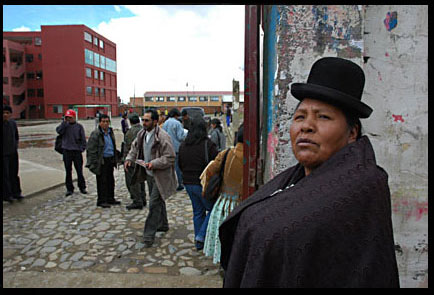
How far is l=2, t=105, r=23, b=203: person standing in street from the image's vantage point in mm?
6422

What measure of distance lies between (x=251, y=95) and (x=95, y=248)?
3.18 metres

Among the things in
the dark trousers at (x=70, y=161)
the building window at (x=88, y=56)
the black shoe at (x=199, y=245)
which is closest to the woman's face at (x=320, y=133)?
the black shoe at (x=199, y=245)

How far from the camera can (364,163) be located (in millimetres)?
1271

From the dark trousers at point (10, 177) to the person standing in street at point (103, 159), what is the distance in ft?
5.49

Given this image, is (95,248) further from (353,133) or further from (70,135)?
(353,133)

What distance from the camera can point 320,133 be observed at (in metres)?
1.38

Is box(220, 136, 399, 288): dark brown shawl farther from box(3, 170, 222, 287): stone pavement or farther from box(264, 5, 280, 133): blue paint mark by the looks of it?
box(3, 170, 222, 287): stone pavement

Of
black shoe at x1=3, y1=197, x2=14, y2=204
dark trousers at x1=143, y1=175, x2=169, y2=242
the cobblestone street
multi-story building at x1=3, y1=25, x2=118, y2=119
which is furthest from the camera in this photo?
multi-story building at x1=3, y1=25, x2=118, y2=119

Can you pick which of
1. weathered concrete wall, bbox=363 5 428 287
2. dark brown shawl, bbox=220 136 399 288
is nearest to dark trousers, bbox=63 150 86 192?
weathered concrete wall, bbox=363 5 428 287

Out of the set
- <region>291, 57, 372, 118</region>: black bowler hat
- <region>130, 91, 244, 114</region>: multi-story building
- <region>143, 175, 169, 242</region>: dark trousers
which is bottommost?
<region>143, 175, 169, 242</region>: dark trousers

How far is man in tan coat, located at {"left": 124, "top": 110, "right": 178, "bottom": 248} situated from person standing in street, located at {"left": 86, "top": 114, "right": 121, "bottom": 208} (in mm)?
1450

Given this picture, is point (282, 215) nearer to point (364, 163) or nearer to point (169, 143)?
point (364, 163)

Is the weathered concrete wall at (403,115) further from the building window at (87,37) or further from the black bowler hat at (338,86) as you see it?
the building window at (87,37)
